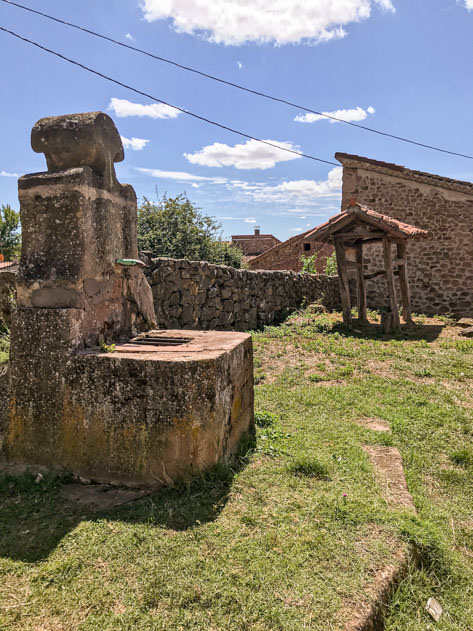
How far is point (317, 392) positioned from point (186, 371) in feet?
9.22

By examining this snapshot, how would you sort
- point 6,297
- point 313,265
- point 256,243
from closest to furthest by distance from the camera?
point 6,297 → point 313,265 → point 256,243

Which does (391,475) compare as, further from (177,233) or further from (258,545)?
(177,233)

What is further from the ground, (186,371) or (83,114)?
(83,114)

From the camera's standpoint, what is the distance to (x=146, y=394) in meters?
2.75

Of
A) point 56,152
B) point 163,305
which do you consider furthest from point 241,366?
point 163,305

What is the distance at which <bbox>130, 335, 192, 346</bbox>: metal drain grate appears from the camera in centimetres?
350

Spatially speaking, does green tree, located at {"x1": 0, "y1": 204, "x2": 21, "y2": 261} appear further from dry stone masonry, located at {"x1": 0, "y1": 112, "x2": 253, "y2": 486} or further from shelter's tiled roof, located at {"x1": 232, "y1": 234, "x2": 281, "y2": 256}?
dry stone masonry, located at {"x1": 0, "y1": 112, "x2": 253, "y2": 486}

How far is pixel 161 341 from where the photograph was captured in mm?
3582

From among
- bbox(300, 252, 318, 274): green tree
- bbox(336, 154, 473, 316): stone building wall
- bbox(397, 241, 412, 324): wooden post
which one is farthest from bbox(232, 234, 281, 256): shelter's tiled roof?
bbox(397, 241, 412, 324): wooden post

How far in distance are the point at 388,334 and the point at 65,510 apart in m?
7.71

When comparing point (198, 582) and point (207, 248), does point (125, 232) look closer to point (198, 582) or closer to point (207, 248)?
point (198, 582)

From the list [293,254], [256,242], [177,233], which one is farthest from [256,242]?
[177,233]

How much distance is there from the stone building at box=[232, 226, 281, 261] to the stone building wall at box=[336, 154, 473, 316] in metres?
15.1

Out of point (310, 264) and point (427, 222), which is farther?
point (310, 264)
